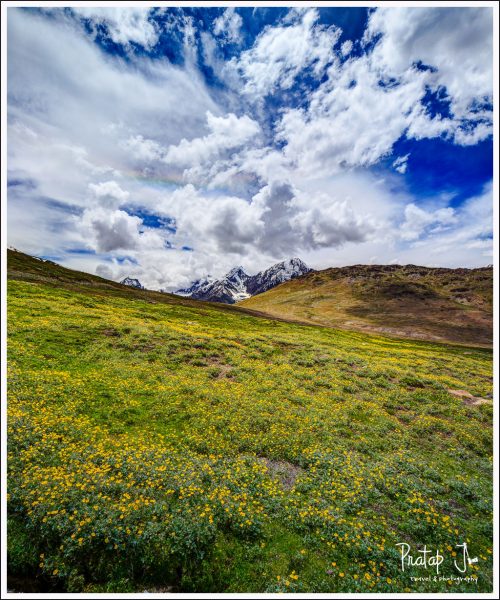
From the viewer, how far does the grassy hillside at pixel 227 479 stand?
1030cm

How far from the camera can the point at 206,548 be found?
10.9 metres

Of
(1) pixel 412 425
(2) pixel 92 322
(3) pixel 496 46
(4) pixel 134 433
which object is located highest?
(3) pixel 496 46

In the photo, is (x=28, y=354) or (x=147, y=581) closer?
(x=147, y=581)

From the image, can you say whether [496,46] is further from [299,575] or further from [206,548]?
[206,548]

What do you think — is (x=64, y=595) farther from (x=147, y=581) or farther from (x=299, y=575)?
(x=299, y=575)

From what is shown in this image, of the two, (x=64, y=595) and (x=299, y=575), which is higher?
(x=64, y=595)

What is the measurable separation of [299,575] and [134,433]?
12.0 m

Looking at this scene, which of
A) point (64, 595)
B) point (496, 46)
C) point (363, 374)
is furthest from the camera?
point (363, 374)

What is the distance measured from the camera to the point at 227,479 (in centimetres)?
1474

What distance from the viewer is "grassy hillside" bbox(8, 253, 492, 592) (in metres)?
10.3

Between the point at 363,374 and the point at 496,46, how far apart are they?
106 ft

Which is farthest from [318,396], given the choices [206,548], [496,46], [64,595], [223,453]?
[496,46]

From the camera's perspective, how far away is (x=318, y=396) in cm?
2839

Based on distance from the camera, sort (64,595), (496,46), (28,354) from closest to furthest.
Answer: (64,595) < (496,46) < (28,354)
